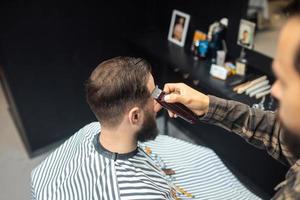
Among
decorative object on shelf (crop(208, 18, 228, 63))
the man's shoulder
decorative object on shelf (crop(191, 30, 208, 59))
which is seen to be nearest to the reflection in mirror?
decorative object on shelf (crop(208, 18, 228, 63))

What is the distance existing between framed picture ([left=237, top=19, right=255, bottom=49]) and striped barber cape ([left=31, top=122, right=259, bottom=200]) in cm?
77

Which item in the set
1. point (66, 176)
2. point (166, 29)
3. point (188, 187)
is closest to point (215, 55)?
point (166, 29)

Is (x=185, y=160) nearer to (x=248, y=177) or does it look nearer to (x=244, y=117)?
(x=244, y=117)

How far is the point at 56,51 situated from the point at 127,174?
4.26ft

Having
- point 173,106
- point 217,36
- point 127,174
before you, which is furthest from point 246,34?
point 127,174

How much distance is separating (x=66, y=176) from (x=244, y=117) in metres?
0.79

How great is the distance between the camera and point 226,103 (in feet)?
4.03

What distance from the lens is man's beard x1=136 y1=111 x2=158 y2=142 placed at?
1.20 meters

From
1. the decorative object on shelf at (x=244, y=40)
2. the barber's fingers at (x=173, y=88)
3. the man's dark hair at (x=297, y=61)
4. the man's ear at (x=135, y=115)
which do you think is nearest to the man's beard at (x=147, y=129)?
the man's ear at (x=135, y=115)

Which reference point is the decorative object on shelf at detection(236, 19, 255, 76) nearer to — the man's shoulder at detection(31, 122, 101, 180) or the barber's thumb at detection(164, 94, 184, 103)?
the barber's thumb at detection(164, 94, 184, 103)

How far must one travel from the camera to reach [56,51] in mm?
2078

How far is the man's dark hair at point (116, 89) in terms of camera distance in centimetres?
110

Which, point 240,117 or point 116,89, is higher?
point 116,89

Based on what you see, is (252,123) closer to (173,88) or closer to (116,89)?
(173,88)
